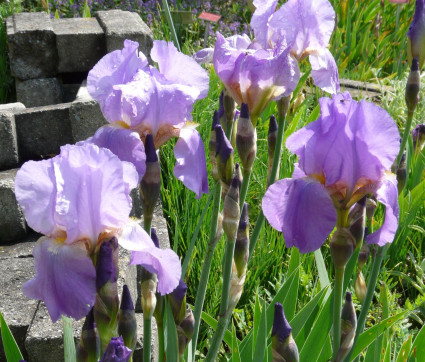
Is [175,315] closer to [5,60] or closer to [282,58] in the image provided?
[282,58]

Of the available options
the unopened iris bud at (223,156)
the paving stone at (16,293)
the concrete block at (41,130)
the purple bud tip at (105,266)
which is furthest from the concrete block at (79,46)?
the purple bud tip at (105,266)

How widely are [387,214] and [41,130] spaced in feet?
6.10

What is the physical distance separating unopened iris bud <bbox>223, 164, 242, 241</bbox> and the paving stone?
900mm

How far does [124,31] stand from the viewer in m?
2.93

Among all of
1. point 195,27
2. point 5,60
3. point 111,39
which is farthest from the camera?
point 195,27

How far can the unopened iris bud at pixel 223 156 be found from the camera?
104 centimetres

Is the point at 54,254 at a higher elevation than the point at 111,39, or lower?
higher

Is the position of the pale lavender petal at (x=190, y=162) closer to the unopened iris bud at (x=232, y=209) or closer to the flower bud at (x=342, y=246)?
the unopened iris bud at (x=232, y=209)

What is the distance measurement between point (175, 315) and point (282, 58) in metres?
0.50

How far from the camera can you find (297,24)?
137 centimetres

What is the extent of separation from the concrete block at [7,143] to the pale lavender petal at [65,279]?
1659 mm

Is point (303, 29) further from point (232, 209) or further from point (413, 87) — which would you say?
point (232, 209)

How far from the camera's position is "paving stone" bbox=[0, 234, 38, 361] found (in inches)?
67.0

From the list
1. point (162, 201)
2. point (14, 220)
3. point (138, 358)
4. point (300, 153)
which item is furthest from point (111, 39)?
point (300, 153)
